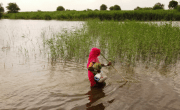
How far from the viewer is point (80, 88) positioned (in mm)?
4484

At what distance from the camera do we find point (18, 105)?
3.49 metres

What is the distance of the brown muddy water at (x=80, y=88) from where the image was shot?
3.56 m

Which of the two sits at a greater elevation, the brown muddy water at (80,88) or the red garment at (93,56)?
the red garment at (93,56)

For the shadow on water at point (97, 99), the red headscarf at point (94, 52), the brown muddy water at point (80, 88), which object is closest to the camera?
the shadow on water at point (97, 99)

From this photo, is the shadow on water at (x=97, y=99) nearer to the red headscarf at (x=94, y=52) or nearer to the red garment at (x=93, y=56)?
the red garment at (x=93, y=56)

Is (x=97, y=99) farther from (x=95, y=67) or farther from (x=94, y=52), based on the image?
(x=94, y=52)

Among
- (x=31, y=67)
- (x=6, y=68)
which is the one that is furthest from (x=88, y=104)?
(x=6, y=68)

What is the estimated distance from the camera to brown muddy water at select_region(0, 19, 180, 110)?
3564 mm

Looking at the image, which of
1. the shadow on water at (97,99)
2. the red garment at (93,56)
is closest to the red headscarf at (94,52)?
the red garment at (93,56)

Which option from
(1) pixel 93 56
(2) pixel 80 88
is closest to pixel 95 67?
(1) pixel 93 56

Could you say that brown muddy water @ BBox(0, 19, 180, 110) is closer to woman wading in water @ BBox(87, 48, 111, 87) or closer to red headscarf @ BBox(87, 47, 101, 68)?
woman wading in water @ BBox(87, 48, 111, 87)

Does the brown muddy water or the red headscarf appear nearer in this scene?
the brown muddy water

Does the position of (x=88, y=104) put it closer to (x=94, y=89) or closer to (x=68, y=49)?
(x=94, y=89)

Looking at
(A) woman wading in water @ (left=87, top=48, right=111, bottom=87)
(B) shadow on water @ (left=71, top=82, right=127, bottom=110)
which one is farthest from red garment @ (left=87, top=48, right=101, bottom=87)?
(B) shadow on water @ (left=71, top=82, right=127, bottom=110)
